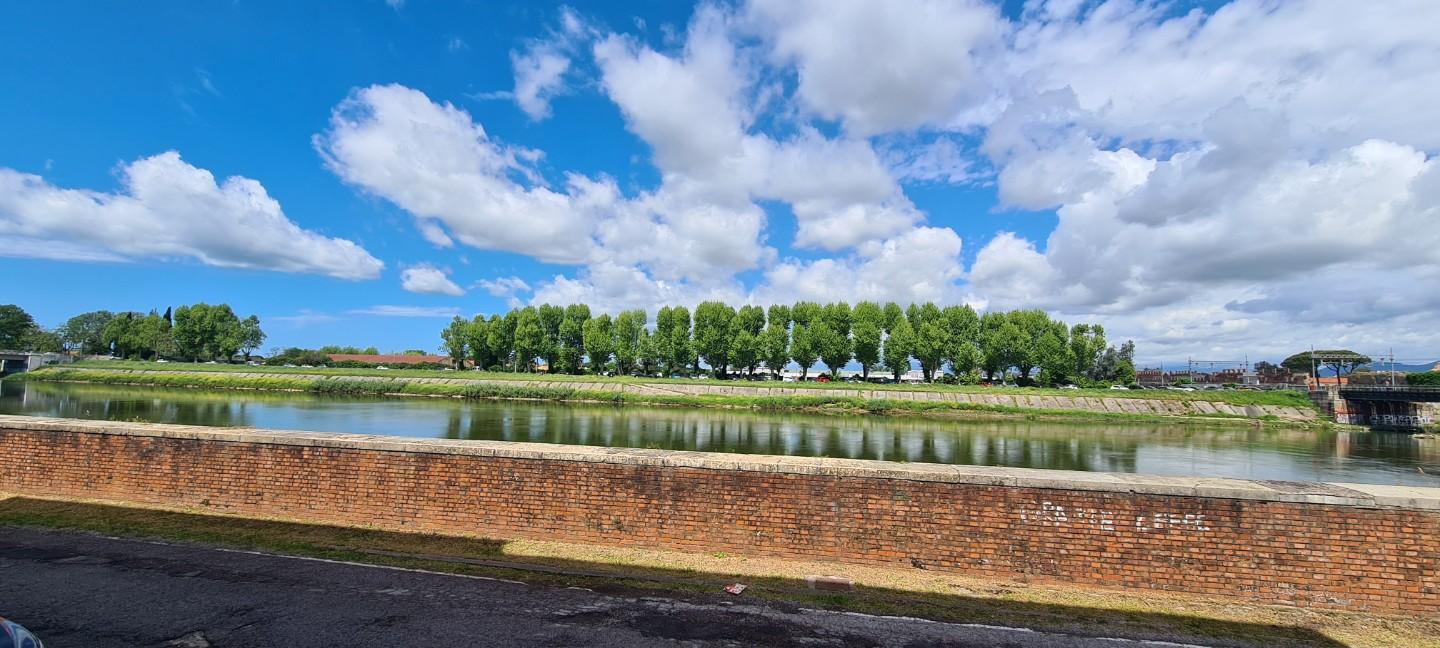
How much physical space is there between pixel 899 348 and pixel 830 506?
230 ft

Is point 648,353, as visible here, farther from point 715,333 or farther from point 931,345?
point 931,345

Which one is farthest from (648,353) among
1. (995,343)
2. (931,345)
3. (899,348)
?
(995,343)

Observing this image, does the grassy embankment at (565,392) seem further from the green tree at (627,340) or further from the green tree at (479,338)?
the green tree at (479,338)

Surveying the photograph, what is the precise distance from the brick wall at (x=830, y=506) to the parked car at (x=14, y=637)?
4943 mm

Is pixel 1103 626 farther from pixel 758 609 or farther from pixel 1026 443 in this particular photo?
pixel 1026 443

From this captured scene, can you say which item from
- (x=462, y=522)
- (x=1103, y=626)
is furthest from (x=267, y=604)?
(x=1103, y=626)

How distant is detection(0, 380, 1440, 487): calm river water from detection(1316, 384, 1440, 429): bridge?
3.10 m

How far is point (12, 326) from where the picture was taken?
387 feet

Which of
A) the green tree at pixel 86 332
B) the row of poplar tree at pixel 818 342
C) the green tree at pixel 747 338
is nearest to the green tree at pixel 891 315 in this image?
the row of poplar tree at pixel 818 342

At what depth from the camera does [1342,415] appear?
51656 mm

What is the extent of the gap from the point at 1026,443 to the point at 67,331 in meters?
167

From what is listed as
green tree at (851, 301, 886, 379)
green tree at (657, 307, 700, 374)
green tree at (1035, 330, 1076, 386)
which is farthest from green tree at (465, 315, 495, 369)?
green tree at (1035, 330, 1076, 386)

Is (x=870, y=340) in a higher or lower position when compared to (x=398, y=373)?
higher

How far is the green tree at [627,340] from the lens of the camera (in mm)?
83188
